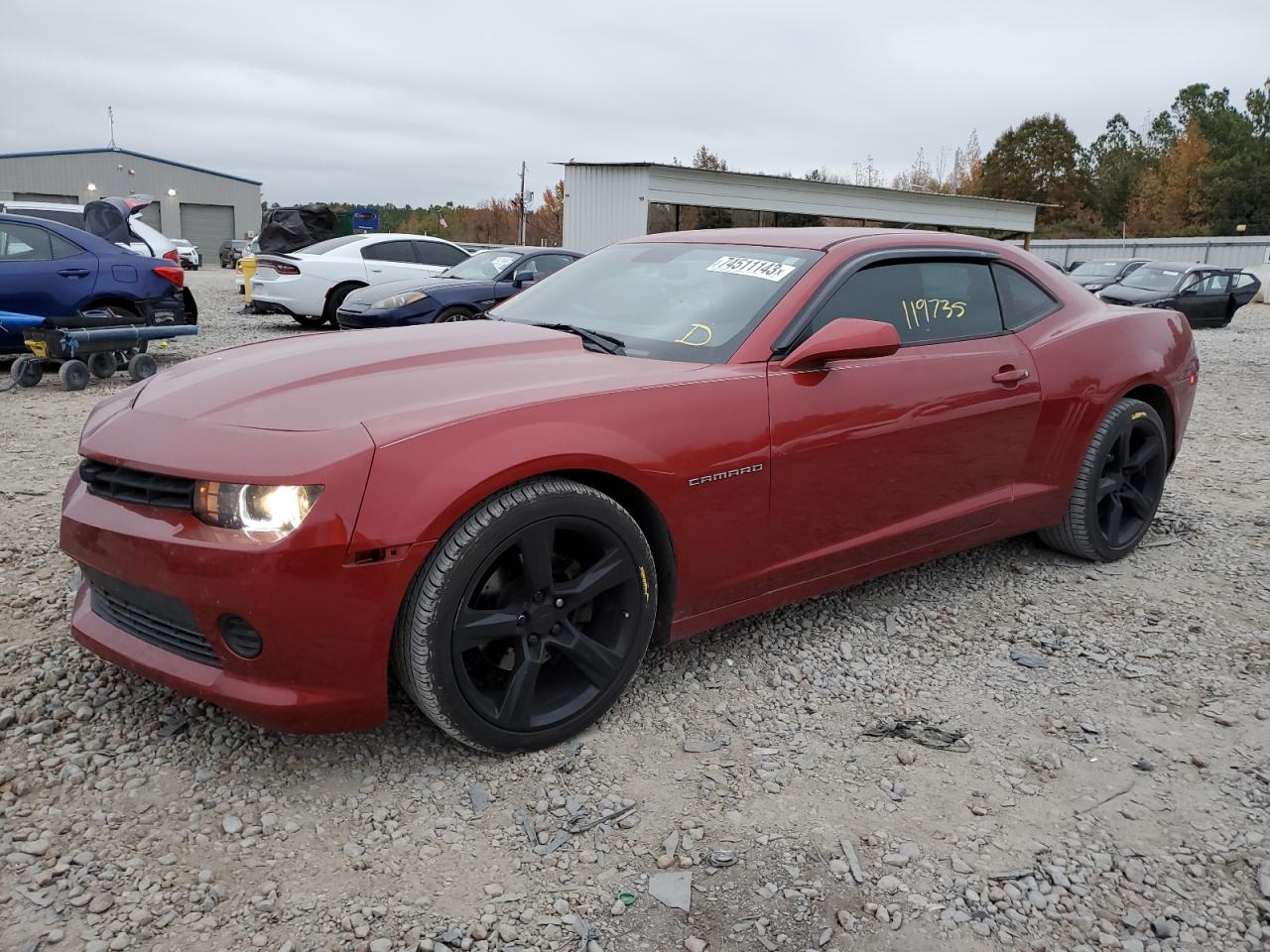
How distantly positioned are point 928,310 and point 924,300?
0.04 meters

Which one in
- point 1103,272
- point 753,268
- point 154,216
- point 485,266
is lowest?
point 753,268

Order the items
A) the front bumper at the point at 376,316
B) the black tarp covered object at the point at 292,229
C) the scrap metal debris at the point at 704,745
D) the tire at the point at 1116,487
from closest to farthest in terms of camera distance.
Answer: the scrap metal debris at the point at 704,745 → the tire at the point at 1116,487 → the front bumper at the point at 376,316 → the black tarp covered object at the point at 292,229

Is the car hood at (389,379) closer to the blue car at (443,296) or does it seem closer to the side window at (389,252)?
the blue car at (443,296)

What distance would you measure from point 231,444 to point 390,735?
0.96m

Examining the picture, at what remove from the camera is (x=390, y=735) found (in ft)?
8.97

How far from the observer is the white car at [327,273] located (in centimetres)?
1252

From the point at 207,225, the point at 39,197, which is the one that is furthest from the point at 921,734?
the point at 207,225

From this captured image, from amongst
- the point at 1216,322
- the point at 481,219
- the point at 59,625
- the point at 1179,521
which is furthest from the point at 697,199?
the point at 481,219

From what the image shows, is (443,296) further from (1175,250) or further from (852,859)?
(1175,250)

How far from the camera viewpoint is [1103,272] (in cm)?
2025

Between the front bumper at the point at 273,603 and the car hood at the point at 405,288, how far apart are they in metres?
7.92

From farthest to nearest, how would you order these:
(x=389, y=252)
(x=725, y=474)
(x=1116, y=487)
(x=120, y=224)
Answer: (x=389, y=252), (x=120, y=224), (x=1116, y=487), (x=725, y=474)

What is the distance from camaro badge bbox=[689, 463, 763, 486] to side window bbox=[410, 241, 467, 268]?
11.7 meters

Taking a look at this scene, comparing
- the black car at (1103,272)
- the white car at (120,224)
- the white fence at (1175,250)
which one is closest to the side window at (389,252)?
the white car at (120,224)
